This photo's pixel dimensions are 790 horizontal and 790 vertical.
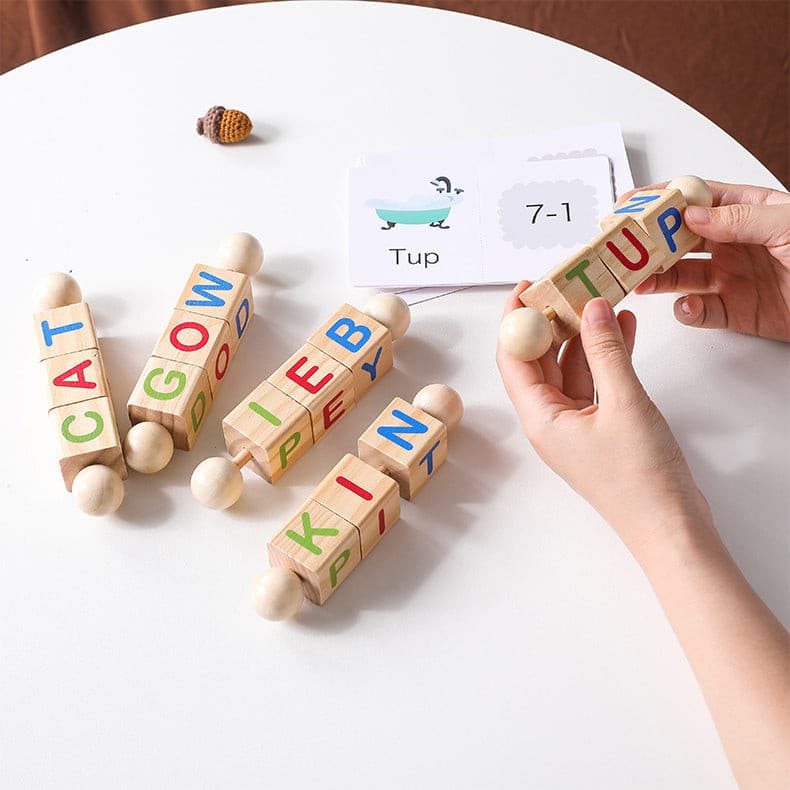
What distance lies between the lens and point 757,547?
73cm

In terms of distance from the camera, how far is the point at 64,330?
812 mm

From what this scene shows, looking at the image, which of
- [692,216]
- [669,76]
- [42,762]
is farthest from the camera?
[669,76]

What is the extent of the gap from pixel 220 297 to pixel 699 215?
0.39m

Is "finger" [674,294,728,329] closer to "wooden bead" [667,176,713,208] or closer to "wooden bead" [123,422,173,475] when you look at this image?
"wooden bead" [667,176,713,208]

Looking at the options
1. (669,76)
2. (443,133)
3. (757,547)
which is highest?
(443,133)

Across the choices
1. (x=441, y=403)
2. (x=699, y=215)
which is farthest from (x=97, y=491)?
(x=699, y=215)

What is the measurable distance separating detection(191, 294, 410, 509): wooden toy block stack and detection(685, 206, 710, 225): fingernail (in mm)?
243

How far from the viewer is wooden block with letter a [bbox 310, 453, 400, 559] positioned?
2.32 ft

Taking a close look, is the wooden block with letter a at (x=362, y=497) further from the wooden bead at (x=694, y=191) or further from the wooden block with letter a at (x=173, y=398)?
the wooden bead at (x=694, y=191)

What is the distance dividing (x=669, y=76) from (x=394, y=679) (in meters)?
1.33

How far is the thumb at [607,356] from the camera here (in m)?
0.70

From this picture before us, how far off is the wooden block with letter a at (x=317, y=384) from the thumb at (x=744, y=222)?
1.00 feet

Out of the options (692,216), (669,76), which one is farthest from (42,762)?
(669,76)

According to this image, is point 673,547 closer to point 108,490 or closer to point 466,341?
point 466,341
